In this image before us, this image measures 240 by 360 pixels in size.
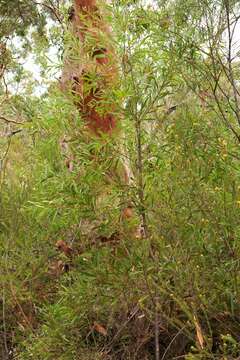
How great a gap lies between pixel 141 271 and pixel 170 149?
54 centimetres

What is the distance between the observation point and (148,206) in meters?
2.31

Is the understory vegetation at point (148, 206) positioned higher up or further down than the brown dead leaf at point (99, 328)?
higher up

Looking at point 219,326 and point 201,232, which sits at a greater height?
point 201,232

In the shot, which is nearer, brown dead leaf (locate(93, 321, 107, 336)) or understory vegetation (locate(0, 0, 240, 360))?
understory vegetation (locate(0, 0, 240, 360))

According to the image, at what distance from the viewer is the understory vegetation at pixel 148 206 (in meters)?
2.23

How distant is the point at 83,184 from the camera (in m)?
2.39

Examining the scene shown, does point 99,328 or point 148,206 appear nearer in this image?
point 148,206

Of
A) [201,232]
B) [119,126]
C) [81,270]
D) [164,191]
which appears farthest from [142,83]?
[81,270]

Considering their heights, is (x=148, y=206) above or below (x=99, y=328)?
above

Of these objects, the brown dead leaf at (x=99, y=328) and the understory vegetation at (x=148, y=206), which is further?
the brown dead leaf at (x=99, y=328)

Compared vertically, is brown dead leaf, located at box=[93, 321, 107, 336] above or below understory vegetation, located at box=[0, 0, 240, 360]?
below

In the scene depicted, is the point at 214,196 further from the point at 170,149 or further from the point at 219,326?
the point at 219,326

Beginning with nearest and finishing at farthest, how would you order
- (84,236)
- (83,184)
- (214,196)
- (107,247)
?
(214,196), (83,184), (107,247), (84,236)

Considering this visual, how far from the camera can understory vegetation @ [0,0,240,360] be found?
223 centimetres
